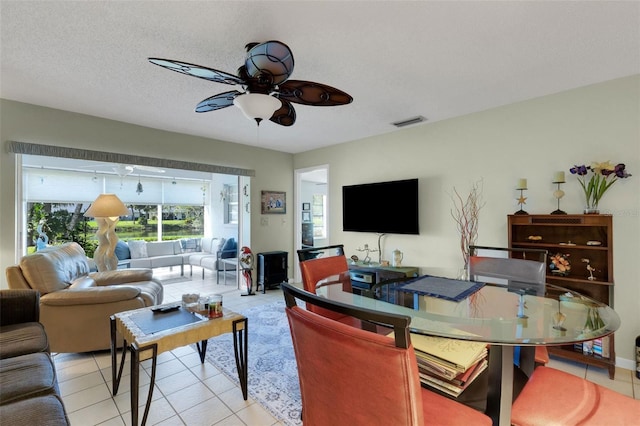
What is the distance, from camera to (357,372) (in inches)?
33.5

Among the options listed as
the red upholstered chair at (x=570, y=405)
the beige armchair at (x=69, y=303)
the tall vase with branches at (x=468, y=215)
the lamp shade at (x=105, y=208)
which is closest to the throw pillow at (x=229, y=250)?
the lamp shade at (x=105, y=208)

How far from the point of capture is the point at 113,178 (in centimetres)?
663

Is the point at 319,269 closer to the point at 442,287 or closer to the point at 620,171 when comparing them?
the point at 442,287

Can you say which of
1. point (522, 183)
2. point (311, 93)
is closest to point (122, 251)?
point (311, 93)

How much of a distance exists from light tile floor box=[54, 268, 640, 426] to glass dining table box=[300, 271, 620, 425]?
40.3 inches

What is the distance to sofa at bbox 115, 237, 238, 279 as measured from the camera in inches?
229

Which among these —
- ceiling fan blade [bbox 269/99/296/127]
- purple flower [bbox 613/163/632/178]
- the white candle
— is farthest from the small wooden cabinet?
purple flower [bbox 613/163/632/178]

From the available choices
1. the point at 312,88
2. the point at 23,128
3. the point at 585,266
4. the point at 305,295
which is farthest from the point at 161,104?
Answer: the point at 585,266

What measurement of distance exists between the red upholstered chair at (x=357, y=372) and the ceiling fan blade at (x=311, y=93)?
1.42 meters

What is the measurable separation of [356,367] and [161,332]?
151 cm

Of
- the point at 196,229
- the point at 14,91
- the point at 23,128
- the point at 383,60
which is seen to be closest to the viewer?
the point at 383,60

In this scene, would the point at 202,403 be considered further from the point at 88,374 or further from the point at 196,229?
the point at 196,229

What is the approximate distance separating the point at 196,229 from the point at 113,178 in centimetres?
232

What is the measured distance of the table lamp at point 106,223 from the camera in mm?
3578
